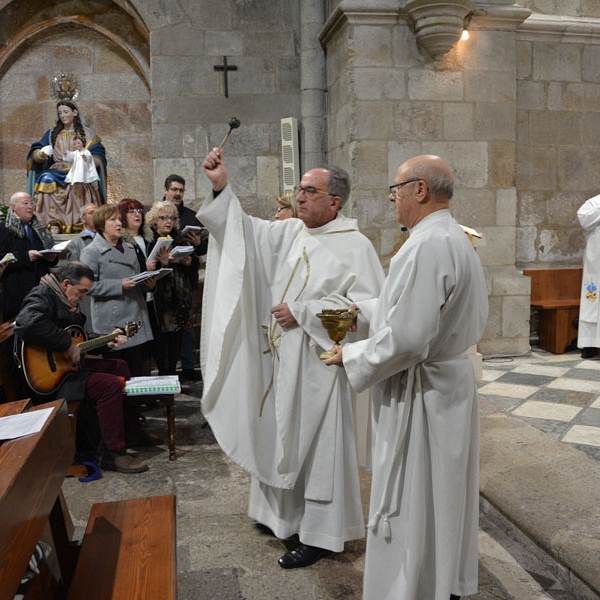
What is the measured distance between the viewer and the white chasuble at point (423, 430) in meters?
2.08

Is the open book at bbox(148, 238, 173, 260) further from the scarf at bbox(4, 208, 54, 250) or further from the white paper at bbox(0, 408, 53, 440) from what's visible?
the white paper at bbox(0, 408, 53, 440)

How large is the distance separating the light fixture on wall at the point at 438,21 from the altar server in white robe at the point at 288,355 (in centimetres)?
377

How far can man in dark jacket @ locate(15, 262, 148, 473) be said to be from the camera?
371 cm

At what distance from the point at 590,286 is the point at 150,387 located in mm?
4667

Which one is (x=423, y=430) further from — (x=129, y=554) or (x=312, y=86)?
(x=312, y=86)

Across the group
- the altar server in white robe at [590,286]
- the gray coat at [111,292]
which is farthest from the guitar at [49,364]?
the altar server in white robe at [590,286]

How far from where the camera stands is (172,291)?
521cm

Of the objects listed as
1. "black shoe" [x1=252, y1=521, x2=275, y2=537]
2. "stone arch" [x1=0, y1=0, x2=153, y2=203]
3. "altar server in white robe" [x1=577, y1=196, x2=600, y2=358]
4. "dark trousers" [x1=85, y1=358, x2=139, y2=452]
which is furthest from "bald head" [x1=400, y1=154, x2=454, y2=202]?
"stone arch" [x1=0, y1=0, x2=153, y2=203]

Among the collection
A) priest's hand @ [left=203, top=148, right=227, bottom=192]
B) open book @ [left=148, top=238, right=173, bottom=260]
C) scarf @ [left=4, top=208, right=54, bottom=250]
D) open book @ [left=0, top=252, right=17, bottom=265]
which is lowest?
open book @ [left=0, top=252, right=17, bottom=265]

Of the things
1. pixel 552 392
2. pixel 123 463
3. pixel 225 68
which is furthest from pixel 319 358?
pixel 225 68

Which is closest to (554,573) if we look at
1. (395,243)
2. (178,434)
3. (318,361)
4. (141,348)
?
(318,361)

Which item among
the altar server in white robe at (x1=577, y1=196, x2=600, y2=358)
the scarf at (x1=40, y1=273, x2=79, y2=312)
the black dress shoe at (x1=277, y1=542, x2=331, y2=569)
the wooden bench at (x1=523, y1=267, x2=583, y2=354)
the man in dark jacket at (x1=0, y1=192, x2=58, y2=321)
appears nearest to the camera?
the black dress shoe at (x1=277, y1=542, x2=331, y2=569)

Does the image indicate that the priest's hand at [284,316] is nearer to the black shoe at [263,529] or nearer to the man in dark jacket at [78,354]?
the black shoe at [263,529]

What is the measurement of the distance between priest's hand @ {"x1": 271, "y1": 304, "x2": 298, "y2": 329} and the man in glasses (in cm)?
250
